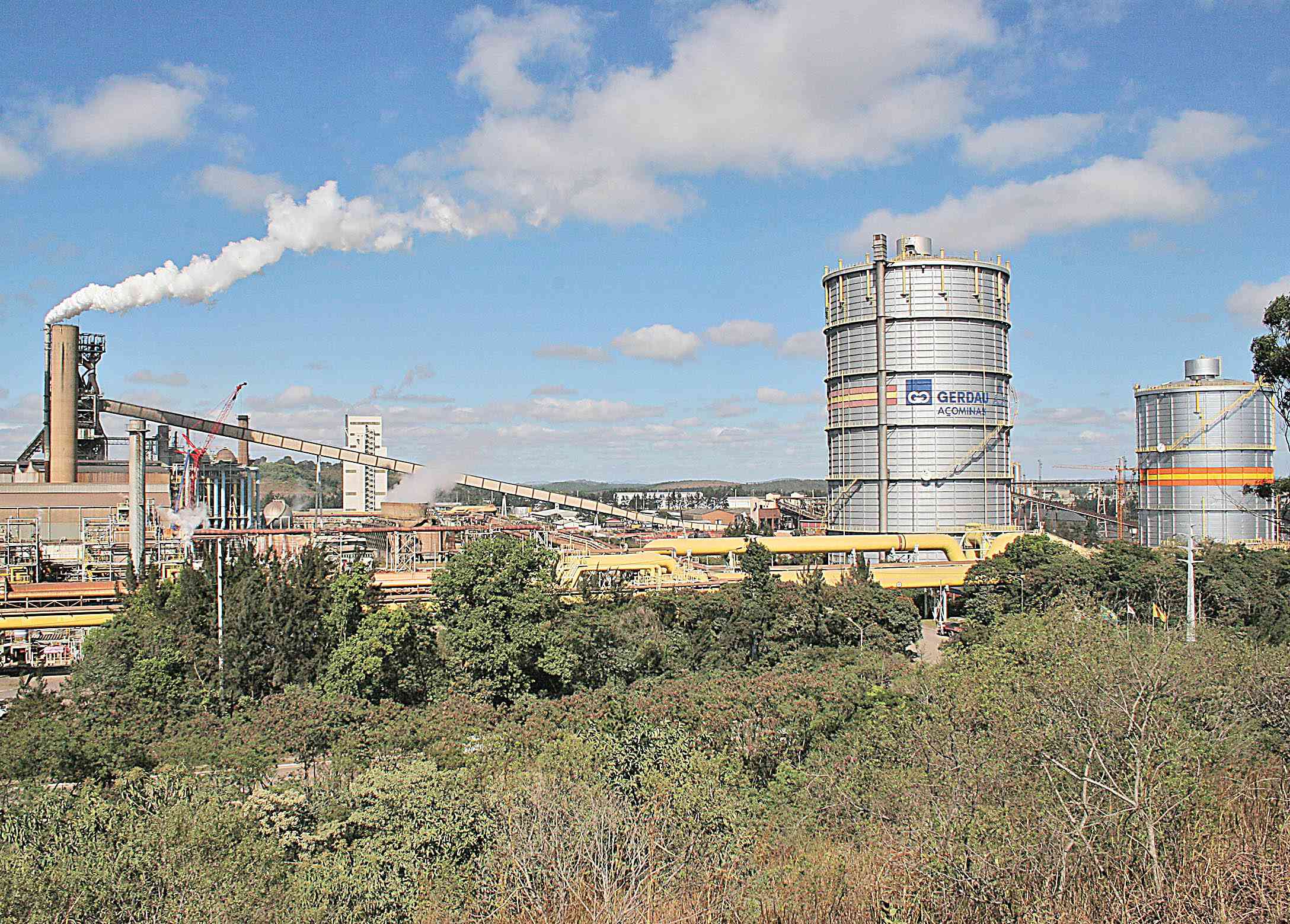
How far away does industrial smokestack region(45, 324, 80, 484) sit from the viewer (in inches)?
1548

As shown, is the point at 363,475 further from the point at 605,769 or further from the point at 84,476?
the point at 605,769

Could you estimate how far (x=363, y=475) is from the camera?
75812 millimetres

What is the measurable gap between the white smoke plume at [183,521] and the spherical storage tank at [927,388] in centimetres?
2204

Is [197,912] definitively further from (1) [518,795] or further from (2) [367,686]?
(2) [367,686]

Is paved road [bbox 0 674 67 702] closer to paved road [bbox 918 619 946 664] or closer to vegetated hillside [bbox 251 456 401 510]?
paved road [bbox 918 619 946 664]

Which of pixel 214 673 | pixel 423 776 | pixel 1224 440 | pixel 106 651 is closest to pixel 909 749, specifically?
pixel 423 776

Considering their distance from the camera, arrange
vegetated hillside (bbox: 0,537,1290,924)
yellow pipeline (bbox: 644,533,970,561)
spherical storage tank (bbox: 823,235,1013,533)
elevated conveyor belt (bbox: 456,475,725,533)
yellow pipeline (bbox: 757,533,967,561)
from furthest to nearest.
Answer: elevated conveyor belt (bbox: 456,475,725,533)
spherical storage tank (bbox: 823,235,1013,533)
yellow pipeline (bbox: 757,533,967,561)
yellow pipeline (bbox: 644,533,970,561)
vegetated hillside (bbox: 0,537,1290,924)

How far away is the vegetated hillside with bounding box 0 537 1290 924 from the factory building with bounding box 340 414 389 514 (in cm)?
5392

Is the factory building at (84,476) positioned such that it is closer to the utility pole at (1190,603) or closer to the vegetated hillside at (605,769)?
the vegetated hillside at (605,769)

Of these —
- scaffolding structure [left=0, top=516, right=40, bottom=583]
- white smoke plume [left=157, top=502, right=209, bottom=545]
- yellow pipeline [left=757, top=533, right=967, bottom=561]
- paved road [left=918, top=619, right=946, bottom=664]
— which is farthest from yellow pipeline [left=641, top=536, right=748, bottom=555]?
scaffolding structure [left=0, top=516, right=40, bottom=583]

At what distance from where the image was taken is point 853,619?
960 inches

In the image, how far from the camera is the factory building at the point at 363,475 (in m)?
74.8

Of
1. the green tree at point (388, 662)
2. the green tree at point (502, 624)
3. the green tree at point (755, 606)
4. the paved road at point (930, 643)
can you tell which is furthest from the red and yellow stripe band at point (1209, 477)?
the green tree at point (388, 662)

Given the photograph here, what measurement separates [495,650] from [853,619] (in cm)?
925
